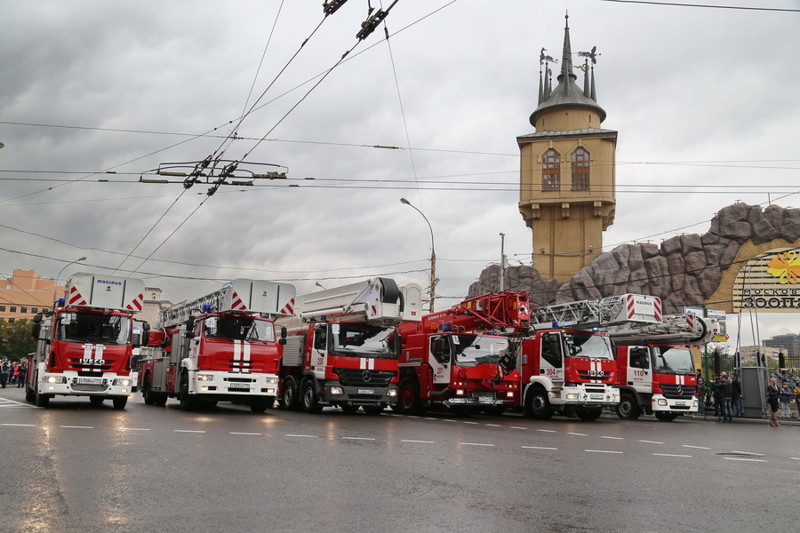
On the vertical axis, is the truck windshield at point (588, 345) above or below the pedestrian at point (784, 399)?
above

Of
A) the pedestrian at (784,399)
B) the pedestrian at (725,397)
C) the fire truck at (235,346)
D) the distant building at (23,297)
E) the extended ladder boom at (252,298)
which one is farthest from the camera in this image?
the distant building at (23,297)

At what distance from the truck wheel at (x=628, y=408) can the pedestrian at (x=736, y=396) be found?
12.5 ft

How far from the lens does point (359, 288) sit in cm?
1928

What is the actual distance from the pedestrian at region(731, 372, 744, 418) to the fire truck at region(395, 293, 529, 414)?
8440mm

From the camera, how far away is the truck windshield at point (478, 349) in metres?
19.6

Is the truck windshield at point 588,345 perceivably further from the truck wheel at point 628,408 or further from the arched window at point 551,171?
the arched window at point 551,171

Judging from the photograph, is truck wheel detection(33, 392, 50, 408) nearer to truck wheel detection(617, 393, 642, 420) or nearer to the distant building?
truck wheel detection(617, 393, 642, 420)

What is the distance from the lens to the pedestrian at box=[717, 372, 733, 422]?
23094mm

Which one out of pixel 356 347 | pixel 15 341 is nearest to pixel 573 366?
pixel 356 347

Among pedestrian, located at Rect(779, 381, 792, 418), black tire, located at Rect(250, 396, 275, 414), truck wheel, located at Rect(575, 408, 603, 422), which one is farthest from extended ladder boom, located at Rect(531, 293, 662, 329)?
black tire, located at Rect(250, 396, 275, 414)

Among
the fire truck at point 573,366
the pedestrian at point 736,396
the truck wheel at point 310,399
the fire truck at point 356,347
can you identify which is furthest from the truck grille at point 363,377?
the pedestrian at point 736,396

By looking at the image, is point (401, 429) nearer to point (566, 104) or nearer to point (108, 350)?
point (108, 350)

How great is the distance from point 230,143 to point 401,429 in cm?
870

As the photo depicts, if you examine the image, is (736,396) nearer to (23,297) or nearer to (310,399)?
(310,399)
